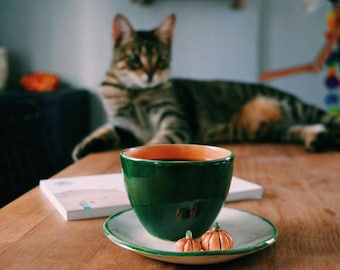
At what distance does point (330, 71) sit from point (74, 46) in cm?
128

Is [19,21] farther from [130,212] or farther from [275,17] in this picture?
[130,212]

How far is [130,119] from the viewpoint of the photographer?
5.16 ft

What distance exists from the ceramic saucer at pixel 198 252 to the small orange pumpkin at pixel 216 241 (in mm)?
12

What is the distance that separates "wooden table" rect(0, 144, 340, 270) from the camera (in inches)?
18.2

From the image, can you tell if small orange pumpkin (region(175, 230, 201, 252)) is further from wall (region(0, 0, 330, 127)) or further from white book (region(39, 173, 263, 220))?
wall (region(0, 0, 330, 127))

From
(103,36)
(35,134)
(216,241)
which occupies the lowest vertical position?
(35,134)

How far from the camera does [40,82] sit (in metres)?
2.23

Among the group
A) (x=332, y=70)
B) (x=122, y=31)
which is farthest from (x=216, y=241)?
(x=332, y=70)

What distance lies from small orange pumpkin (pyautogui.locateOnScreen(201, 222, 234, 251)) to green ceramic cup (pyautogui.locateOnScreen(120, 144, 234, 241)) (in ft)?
0.09

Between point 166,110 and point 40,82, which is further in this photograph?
point 40,82

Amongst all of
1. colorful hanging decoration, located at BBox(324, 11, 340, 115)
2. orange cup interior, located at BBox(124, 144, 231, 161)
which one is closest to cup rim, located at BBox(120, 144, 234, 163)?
orange cup interior, located at BBox(124, 144, 231, 161)

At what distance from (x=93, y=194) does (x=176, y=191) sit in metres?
0.25

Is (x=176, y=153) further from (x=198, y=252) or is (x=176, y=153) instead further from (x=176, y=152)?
(x=198, y=252)

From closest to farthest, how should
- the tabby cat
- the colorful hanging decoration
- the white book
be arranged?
the white book
the tabby cat
the colorful hanging decoration
